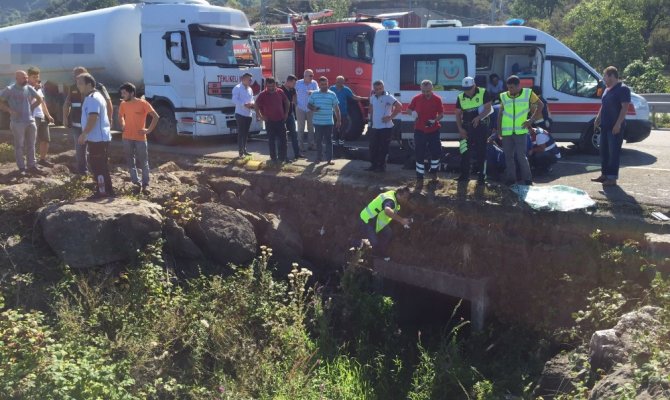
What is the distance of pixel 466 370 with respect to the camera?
720 centimetres

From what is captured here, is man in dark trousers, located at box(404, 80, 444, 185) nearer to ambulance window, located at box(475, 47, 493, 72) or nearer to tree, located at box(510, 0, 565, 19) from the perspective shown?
ambulance window, located at box(475, 47, 493, 72)

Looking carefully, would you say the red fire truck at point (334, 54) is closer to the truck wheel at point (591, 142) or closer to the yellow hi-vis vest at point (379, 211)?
the truck wheel at point (591, 142)

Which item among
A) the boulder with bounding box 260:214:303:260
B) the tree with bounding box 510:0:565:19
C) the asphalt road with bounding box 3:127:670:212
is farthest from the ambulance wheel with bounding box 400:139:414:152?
the tree with bounding box 510:0:565:19

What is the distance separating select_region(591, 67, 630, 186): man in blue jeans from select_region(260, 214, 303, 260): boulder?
15.3ft

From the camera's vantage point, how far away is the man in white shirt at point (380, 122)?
388 inches

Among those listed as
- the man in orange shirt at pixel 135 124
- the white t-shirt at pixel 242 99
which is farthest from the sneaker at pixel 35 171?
the white t-shirt at pixel 242 99

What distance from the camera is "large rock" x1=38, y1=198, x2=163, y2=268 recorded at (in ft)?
24.6

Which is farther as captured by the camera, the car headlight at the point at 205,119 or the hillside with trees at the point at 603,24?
the hillside with trees at the point at 603,24

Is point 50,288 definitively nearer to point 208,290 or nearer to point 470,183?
point 208,290

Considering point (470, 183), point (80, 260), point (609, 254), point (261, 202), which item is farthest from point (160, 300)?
point (609, 254)

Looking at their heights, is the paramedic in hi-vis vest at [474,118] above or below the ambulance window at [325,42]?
below

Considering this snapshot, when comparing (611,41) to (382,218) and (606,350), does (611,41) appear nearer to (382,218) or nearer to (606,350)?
(382,218)

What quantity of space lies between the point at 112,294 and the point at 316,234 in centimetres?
339

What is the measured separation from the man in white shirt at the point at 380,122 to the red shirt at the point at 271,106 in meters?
1.67
